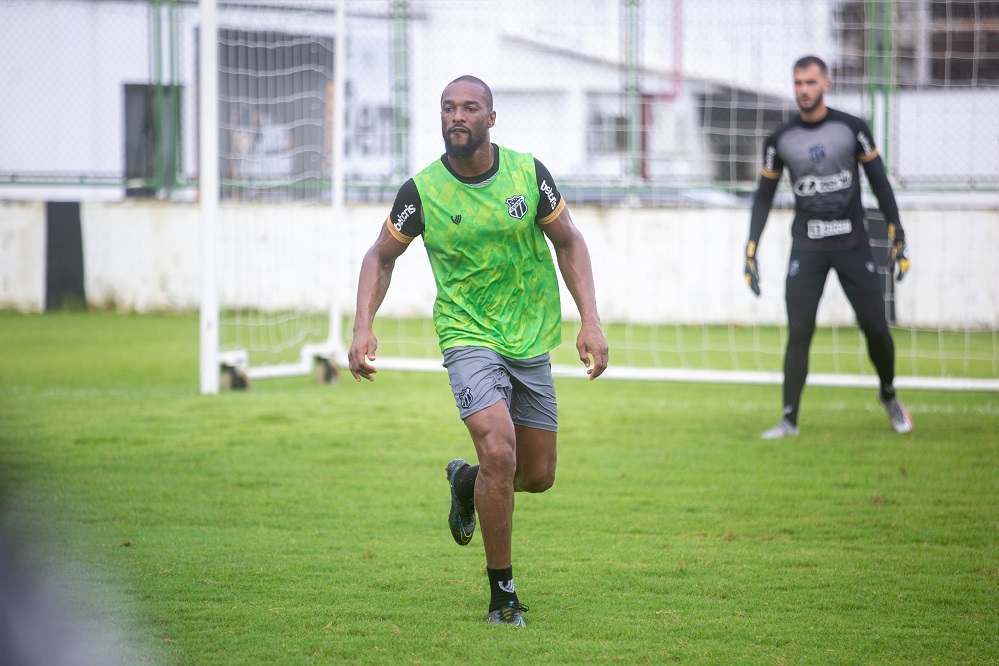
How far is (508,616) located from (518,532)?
1498 mm

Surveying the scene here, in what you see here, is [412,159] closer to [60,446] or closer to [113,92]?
[113,92]

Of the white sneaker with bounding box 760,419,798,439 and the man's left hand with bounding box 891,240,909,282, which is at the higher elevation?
the man's left hand with bounding box 891,240,909,282

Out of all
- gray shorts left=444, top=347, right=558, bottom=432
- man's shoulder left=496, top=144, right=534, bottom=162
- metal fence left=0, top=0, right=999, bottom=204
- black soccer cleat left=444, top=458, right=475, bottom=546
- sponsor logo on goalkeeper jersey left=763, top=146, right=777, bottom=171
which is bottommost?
black soccer cleat left=444, top=458, right=475, bottom=546

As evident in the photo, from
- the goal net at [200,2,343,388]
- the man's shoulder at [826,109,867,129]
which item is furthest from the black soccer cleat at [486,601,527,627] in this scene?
the goal net at [200,2,343,388]

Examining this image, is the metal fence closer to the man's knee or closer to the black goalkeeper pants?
the black goalkeeper pants

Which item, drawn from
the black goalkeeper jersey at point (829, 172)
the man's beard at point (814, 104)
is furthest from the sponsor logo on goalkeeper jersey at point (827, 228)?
the man's beard at point (814, 104)

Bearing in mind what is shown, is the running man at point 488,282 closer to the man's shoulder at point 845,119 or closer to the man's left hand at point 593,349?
the man's left hand at point 593,349

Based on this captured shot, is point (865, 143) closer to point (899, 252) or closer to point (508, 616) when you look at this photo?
point (899, 252)

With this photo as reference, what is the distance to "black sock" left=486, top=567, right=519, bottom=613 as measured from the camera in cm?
430

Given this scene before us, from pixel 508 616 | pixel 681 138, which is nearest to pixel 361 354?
→ pixel 508 616

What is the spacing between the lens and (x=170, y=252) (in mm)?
15875

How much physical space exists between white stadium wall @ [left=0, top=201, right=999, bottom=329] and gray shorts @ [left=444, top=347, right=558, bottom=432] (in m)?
8.80

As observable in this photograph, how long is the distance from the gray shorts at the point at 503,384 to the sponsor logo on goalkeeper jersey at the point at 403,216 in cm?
53

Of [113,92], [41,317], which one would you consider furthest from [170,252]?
[113,92]
